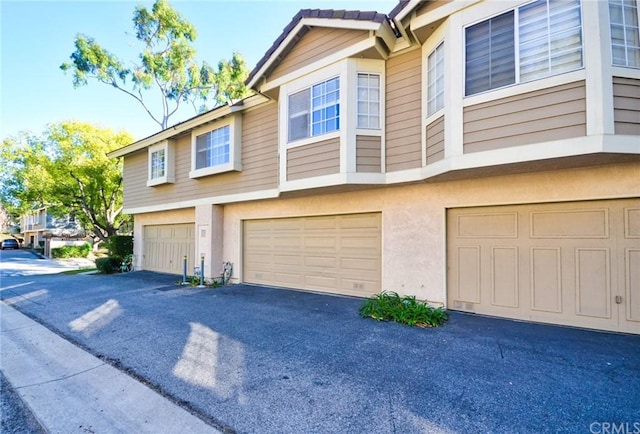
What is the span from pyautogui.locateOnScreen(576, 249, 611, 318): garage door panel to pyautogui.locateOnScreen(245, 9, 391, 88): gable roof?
593 cm

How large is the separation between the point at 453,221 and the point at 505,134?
2107 millimetres

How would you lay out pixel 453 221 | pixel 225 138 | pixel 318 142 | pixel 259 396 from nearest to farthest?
pixel 259 396 < pixel 453 221 < pixel 318 142 < pixel 225 138

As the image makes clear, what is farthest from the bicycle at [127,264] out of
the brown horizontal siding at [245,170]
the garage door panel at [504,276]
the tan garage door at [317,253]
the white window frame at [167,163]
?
the garage door panel at [504,276]

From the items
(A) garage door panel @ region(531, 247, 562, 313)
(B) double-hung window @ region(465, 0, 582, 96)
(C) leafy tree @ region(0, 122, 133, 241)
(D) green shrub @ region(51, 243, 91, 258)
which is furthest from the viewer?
(D) green shrub @ region(51, 243, 91, 258)

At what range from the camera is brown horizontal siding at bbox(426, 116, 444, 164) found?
541 cm

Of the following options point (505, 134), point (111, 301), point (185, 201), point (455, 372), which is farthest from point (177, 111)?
point (455, 372)

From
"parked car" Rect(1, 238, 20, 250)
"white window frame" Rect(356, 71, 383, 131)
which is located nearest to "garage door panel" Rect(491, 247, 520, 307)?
"white window frame" Rect(356, 71, 383, 131)

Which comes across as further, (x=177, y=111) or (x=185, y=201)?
(x=177, y=111)

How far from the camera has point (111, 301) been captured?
24.5 feet

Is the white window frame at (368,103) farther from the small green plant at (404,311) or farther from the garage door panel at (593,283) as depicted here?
the garage door panel at (593,283)

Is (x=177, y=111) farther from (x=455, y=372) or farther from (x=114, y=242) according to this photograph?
(x=455, y=372)

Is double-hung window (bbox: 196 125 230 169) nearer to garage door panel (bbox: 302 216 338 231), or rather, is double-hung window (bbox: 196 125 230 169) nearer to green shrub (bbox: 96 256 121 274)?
garage door panel (bbox: 302 216 338 231)

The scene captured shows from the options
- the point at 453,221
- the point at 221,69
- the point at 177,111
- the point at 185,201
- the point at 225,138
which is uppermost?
the point at 221,69

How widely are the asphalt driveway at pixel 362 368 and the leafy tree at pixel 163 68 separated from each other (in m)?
15.8
